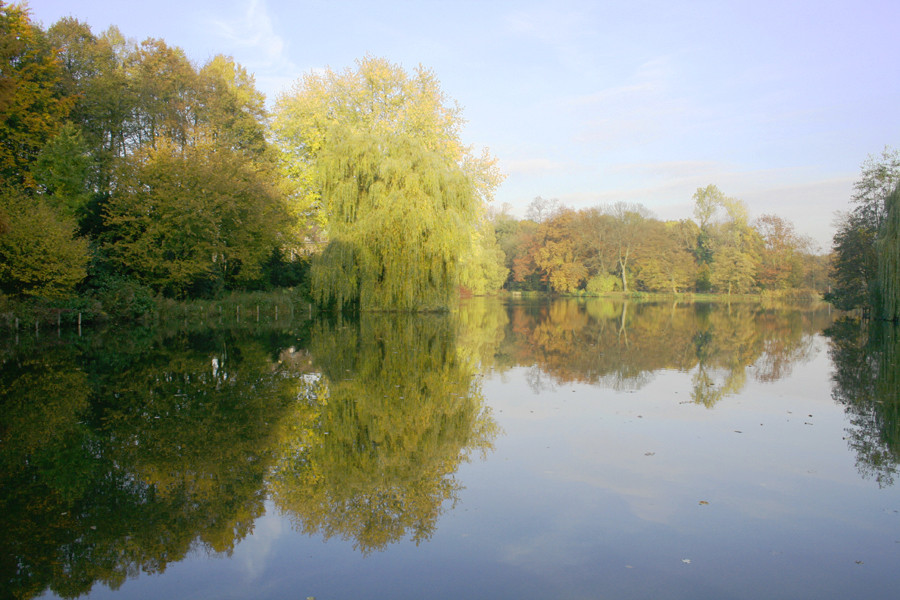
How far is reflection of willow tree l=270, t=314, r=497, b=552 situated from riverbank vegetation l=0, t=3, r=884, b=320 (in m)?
13.1

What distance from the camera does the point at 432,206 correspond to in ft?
80.3

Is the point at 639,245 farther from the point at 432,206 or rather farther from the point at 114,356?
the point at 114,356

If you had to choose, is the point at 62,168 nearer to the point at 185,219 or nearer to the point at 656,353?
the point at 185,219

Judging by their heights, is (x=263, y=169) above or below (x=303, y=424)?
above

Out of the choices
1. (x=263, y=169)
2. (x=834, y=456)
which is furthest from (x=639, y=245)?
(x=834, y=456)

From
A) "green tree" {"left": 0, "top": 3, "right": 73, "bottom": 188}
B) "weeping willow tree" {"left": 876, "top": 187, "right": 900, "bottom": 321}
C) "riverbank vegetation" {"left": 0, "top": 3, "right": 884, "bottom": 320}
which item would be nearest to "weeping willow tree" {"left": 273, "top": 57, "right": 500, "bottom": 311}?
"riverbank vegetation" {"left": 0, "top": 3, "right": 884, "bottom": 320}

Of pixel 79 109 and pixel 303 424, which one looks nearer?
pixel 303 424

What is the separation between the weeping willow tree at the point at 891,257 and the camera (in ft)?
77.2

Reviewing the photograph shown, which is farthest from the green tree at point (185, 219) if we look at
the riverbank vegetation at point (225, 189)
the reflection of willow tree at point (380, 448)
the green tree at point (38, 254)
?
the reflection of willow tree at point (380, 448)

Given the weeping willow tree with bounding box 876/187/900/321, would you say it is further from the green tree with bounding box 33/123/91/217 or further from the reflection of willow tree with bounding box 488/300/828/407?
the green tree with bounding box 33/123/91/217

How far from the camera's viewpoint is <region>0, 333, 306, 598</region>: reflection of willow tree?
3730 mm

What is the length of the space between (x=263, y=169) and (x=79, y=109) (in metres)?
11.2

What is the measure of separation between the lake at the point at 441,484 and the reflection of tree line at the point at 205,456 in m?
0.03

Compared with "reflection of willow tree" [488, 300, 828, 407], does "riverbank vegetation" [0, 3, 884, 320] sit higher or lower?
higher
